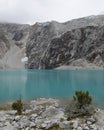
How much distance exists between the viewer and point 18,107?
2069 cm

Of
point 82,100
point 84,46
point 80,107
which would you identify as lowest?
point 80,107

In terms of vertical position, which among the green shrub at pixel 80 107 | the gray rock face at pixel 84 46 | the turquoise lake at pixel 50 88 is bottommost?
the turquoise lake at pixel 50 88

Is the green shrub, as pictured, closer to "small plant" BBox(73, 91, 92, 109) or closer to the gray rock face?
"small plant" BBox(73, 91, 92, 109)

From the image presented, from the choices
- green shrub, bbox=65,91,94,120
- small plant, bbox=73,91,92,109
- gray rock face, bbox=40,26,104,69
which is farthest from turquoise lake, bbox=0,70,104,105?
gray rock face, bbox=40,26,104,69


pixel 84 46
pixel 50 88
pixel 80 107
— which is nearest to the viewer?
→ pixel 80 107

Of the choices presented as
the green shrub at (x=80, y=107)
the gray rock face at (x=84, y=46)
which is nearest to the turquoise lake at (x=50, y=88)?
the green shrub at (x=80, y=107)

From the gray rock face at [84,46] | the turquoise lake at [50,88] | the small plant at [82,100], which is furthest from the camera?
the gray rock face at [84,46]

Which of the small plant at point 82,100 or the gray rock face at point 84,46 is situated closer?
the small plant at point 82,100

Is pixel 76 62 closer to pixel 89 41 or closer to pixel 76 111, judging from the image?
pixel 89 41

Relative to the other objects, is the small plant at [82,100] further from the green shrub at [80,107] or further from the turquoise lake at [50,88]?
the turquoise lake at [50,88]

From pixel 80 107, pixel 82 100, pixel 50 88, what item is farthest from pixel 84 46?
pixel 80 107

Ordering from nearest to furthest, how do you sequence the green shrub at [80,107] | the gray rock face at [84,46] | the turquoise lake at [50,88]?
the green shrub at [80,107]
the turquoise lake at [50,88]
the gray rock face at [84,46]

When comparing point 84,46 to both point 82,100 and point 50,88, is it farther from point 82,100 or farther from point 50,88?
point 82,100

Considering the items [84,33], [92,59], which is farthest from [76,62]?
[84,33]
